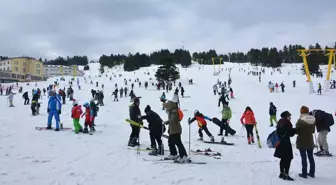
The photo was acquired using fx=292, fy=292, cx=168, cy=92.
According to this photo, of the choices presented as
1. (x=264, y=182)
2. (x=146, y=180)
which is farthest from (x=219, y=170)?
(x=146, y=180)

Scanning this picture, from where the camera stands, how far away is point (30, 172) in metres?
6.50

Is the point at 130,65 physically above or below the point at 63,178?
above

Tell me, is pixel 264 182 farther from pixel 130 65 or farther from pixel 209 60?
pixel 209 60

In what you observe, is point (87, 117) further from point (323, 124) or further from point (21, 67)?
point (21, 67)

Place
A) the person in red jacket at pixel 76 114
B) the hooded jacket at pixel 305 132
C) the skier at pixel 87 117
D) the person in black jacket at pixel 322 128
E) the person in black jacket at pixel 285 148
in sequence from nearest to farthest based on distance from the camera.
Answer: the person in black jacket at pixel 285 148 → the hooded jacket at pixel 305 132 → the person in black jacket at pixel 322 128 → the person in red jacket at pixel 76 114 → the skier at pixel 87 117

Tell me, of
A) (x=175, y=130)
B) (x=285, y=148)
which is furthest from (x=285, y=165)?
(x=175, y=130)

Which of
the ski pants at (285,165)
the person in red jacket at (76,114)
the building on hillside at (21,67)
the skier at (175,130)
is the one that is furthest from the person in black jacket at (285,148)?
the building on hillside at (21,67)

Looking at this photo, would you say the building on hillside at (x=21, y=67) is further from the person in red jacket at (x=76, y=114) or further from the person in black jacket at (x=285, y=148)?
the person in black jacket at (x=285, y=148)

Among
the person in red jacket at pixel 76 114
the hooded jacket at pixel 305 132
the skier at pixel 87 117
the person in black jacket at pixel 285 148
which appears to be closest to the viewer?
the person in black jacket at pixel 285 148

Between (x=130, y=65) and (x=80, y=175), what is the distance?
121 m

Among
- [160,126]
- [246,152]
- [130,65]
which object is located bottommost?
[246,152]

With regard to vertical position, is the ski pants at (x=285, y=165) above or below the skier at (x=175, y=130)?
below

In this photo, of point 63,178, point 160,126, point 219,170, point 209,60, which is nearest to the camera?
point 63,178

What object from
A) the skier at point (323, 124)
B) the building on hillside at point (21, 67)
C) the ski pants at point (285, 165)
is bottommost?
the ski pants at point (285, 165)
